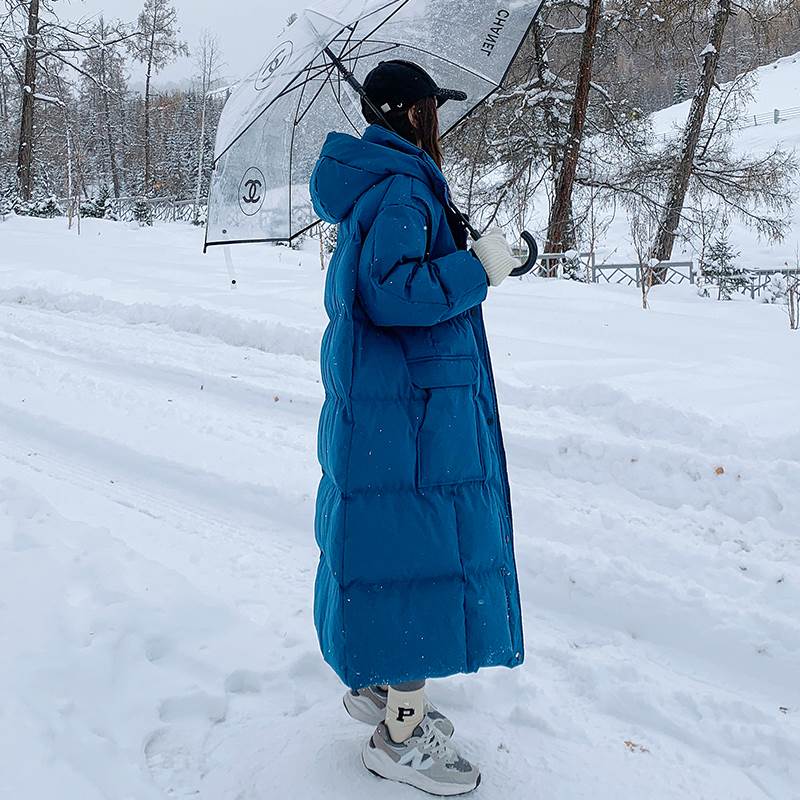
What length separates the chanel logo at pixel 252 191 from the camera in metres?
2.64

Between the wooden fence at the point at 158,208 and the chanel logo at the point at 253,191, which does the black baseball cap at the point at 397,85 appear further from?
the wooden fence at the point at 158,208

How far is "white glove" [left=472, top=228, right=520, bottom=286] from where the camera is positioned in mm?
1896

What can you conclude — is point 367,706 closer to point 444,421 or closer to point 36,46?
point 444,421

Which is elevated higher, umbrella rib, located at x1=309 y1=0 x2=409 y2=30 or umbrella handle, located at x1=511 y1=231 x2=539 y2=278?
umbrella rib, located at x1=309 y1=0 x2=409 y2=30

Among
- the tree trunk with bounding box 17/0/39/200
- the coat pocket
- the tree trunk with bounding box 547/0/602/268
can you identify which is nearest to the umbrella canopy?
the coat pocket

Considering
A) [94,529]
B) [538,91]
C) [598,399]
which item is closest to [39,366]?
[94,529]

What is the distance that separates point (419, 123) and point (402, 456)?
0.86 metres

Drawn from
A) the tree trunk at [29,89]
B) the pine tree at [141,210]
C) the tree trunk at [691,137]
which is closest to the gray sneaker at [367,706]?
the tree trunk at [691,137]

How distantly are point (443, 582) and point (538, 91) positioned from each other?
14.2 meters

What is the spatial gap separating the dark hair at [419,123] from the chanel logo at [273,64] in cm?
58

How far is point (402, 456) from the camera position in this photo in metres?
1.90

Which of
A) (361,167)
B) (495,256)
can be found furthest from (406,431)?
(361,167)

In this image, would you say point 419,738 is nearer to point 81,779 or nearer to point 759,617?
point 81,779

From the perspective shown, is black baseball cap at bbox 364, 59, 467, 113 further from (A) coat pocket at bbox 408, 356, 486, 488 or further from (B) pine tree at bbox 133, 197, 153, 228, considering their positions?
(B) pine tree at bbox 133, 197, 153, 228
